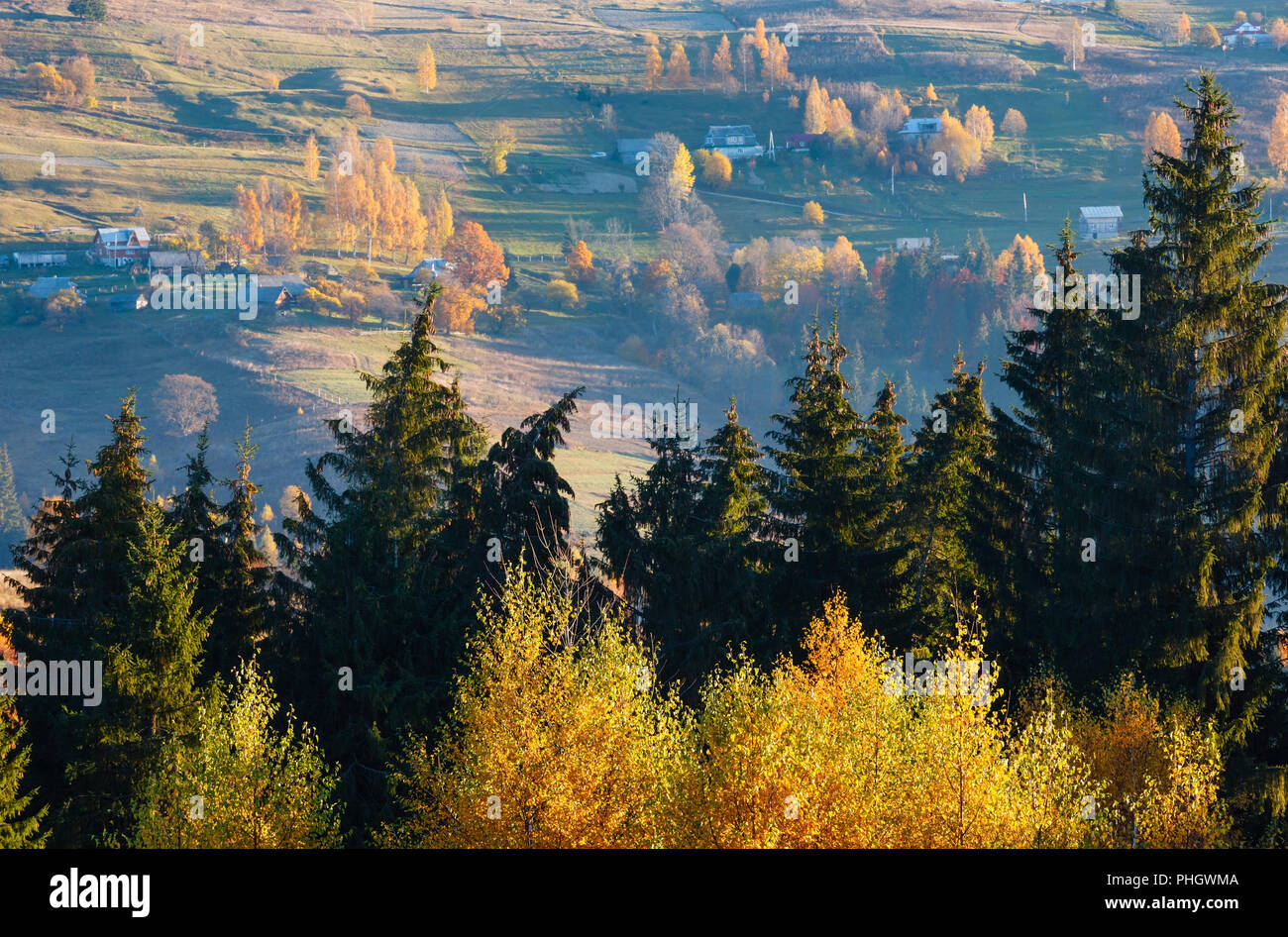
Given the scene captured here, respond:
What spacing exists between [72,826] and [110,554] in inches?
329

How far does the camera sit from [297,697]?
38.9m

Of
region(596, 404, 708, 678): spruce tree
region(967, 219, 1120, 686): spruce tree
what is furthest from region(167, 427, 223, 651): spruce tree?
region(967, 219, 1120, 686): spruce tree

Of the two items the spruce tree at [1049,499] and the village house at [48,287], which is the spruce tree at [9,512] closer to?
the village house at [48,287]

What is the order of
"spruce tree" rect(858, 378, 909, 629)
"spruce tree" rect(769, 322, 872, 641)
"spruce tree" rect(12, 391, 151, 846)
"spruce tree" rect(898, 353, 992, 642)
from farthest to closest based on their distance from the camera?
"spruce tree" rect(769, 322, 872, 641) < "spruce tree" rect(858, 378, 909, 629) < "spruce tree" rect(898, 353, 992, 642) < "spruce tree" rect(12, 391, 151, 846)

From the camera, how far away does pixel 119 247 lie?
19338 centimetres

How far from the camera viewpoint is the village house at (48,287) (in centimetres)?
17888

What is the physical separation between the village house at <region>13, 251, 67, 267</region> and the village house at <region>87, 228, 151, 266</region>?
13.2 feet

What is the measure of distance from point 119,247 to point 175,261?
8118 mm

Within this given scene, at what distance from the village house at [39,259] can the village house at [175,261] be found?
39.4 ft

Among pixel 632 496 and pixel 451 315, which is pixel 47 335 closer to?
pixel 451 315

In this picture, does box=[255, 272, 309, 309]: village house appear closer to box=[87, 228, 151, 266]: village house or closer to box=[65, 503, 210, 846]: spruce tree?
box=[87, 228, 151, 266]: village house

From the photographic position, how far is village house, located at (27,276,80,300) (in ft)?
587

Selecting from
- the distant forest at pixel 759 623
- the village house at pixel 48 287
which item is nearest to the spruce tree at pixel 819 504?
the distant forest at pixel 759 623

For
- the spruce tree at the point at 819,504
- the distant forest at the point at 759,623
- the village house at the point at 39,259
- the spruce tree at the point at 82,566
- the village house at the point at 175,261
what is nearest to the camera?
the distant forest at the point at 759,623
